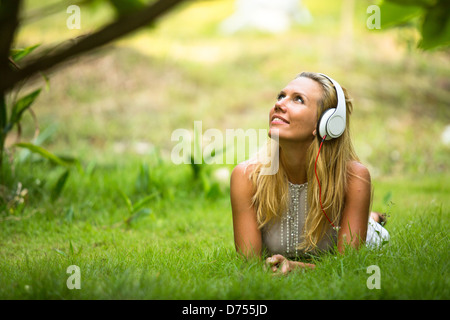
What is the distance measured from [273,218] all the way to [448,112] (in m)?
5.72

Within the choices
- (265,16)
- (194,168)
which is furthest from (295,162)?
(265,16)

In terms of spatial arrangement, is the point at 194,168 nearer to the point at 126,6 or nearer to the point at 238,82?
the point at 126,6

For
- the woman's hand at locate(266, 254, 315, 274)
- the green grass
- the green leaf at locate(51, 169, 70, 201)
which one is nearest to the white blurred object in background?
the green grass

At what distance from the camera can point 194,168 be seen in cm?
432

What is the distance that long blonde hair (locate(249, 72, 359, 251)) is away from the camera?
232cm

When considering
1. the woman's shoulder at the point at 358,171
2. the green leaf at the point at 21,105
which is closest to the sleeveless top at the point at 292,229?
the woman's shoulder at the point at 358,171

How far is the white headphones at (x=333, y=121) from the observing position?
2.19m

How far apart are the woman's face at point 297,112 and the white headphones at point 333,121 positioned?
0.21 ft

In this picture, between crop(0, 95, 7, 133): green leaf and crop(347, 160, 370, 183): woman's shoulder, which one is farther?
crop(0, 95, 7, 133): green leaf

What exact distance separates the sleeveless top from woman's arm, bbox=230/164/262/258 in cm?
9

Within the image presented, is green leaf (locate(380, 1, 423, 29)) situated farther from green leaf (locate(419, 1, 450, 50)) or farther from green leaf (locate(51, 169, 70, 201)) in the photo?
green leaf (locate(51, 169, 70, 201))

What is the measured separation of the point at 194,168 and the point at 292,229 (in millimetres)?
1939

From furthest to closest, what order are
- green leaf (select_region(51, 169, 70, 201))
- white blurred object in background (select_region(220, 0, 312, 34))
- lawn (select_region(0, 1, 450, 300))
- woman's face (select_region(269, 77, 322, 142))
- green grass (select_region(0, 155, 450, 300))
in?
white blurred object in background (select_region(220, 0, 312, 34))
green leaf (select_region(51, 169, 70, 201))
woman's face (select_region(269, 77, 322, 142))
lawn (select_region(0, 1, 450, 300))
green grass (select_region(0, 155, 450, 300))

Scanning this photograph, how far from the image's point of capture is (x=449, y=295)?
1772 mm
